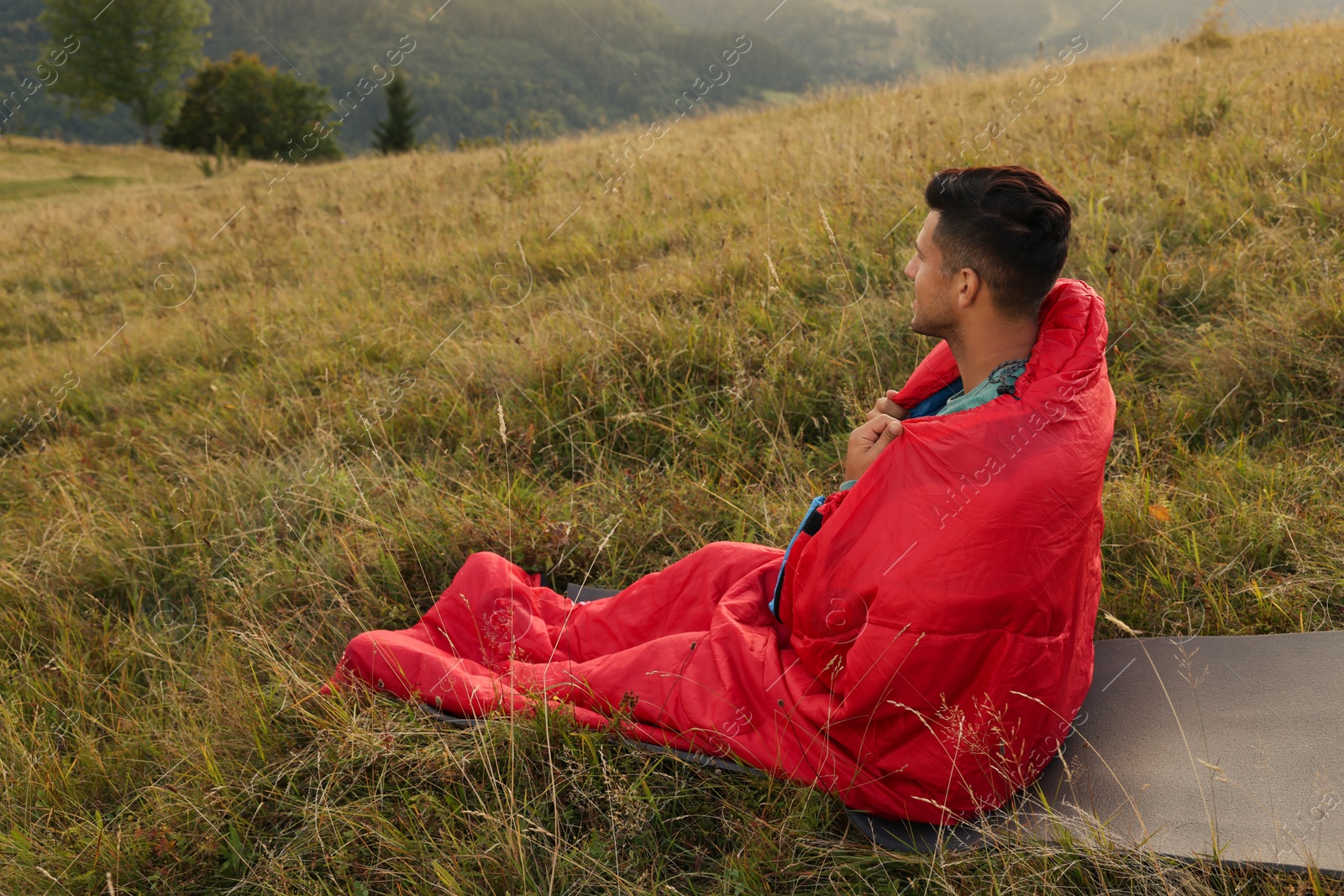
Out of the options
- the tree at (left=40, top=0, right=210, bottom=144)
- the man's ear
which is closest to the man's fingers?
the man's ear

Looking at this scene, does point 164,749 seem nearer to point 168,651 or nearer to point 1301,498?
point 168,651

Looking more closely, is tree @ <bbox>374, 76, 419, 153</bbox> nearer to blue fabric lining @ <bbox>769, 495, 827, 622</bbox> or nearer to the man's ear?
blue fabric lining @ <bbox>769, 495, 827, 622</bbox>

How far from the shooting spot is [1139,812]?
1843mm

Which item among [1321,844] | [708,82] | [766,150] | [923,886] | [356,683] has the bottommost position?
[923,886]

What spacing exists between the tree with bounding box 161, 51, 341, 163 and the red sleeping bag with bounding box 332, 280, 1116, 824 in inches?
1429

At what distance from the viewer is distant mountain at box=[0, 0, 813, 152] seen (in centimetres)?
10050

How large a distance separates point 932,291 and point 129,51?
Result: 4753cm

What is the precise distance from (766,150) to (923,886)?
23.1ft

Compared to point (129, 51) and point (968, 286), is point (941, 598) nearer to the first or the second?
point (968, 286)

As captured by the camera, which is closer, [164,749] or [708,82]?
[164,749]

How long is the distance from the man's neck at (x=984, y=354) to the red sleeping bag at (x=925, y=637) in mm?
87

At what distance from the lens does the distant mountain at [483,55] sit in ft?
330

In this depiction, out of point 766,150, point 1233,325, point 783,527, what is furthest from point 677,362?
point 766,150

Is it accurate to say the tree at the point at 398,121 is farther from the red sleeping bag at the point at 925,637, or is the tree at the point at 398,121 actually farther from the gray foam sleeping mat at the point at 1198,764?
the gray foam sleeping mat at the point at 1198,764
